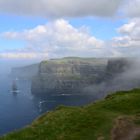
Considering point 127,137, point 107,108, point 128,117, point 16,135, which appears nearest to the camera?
point 127,137

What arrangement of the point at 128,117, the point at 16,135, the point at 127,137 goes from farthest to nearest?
the point at 128,117
the point at 16,135
the point at 127,137

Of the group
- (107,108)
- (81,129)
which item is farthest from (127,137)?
(107,108)

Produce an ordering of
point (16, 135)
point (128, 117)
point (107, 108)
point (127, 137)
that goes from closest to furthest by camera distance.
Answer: point (127, 137) < point (16, 135) < point (128, 117) < point (107, 108)

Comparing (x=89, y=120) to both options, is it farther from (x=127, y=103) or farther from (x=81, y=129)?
(x=127, y=103)

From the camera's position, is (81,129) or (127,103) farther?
(127,103)

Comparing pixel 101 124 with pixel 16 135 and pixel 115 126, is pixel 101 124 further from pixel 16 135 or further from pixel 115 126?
pixel 16 135

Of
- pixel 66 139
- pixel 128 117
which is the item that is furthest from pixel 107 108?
pixel 66 139

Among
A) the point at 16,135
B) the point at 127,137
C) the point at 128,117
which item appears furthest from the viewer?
the point at 128,117

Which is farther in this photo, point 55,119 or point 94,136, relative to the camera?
point 55,119
